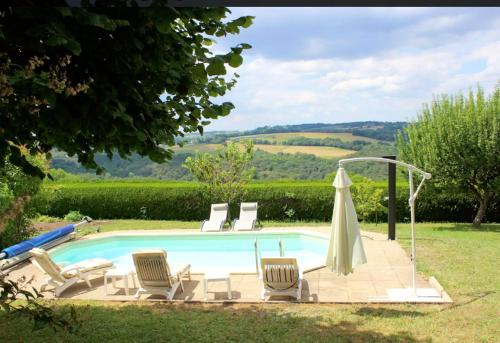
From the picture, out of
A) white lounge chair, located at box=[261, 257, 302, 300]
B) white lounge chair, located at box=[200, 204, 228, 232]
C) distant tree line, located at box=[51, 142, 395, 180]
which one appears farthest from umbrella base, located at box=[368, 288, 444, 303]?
distant tree line, located at box=[51, 142, 395, 180]

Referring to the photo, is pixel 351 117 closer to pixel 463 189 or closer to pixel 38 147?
pixel 463 189

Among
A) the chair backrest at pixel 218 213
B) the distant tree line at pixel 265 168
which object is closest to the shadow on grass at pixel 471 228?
the chair backrest at pixel 218 213

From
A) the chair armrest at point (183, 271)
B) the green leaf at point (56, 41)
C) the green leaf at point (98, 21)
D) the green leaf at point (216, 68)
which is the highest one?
the green leaf at point (98, 21)

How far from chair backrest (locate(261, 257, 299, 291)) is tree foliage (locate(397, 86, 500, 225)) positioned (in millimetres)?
12069

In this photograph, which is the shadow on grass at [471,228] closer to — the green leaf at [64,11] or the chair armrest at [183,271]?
the chair armrest at [183,271]

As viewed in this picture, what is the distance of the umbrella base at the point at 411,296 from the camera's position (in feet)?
28.3

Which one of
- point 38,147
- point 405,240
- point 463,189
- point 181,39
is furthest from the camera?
point 463,189

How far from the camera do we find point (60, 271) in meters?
10.4

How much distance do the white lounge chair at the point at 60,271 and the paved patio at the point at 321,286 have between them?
0.71 ft

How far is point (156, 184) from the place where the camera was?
75.1ft

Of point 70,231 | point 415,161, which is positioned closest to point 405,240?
point 415,161

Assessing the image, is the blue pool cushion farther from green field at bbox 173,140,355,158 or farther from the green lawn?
green field at bbox 173,140,355,158

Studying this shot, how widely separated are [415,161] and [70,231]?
46.7ft

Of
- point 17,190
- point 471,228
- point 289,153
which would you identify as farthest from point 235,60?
point 289,153
